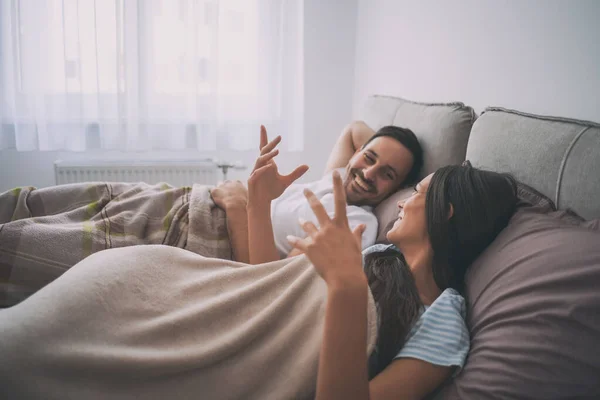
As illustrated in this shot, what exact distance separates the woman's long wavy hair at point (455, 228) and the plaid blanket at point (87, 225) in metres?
0.61

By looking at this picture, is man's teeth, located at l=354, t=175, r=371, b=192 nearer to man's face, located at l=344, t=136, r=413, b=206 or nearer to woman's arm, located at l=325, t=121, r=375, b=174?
man's face, located at l=344, t=136, r=413, b=206

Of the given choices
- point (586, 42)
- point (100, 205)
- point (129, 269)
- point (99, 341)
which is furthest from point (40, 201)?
point (586, 42)

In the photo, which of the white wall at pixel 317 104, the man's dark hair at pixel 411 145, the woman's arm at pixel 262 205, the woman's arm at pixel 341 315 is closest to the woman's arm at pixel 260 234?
the woman's arm at pixel 262 205

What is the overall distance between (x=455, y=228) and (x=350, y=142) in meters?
1.11

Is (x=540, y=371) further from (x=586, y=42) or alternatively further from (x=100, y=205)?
(x=100, y=205)

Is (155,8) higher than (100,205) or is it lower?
higher

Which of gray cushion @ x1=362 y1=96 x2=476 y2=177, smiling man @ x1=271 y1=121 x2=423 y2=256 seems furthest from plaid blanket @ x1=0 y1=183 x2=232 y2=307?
gray cushion @ x1=362 y1=96 x2=476 y2=177

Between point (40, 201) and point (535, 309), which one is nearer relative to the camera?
point (535, 309)

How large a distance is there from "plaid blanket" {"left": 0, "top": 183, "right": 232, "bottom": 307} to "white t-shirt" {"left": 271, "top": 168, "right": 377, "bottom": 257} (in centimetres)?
21

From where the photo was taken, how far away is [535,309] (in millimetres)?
766

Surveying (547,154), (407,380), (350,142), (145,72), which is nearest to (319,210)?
(407,380)

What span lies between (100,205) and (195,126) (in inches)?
55.4

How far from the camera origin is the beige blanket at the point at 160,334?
748 mm

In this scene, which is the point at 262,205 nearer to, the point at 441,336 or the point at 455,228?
the point at 455,228
